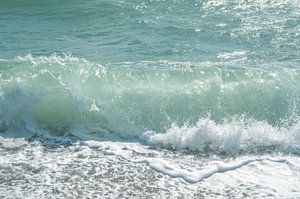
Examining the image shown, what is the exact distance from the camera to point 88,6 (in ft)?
52.4

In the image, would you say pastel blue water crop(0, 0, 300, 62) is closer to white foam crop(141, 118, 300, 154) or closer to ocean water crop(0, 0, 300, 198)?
ocean water crop(0, 0, 300, 198)

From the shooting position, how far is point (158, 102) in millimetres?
10453

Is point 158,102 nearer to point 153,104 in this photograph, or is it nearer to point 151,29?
point 153,104

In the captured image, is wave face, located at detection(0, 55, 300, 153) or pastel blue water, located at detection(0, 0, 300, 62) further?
pastel blue water, located at detection(0, 0, 300, 62)

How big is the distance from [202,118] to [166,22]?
507 centimetres

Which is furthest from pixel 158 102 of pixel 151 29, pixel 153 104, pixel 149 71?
pixel 151 29

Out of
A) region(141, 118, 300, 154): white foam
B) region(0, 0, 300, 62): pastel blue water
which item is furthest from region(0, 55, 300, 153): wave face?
region(0, 0, 300, 62): pastel blue water

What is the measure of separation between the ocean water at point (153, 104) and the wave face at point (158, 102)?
2cm

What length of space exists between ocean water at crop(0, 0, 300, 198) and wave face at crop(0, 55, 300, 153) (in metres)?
0.02

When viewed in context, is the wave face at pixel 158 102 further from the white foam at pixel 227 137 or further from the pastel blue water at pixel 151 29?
the pastel blue water at pixel 151 29

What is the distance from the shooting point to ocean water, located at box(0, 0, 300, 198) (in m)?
8.12

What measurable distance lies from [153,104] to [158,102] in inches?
4.8

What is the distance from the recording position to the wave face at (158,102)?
9523mm

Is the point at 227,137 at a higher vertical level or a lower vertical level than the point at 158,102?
lower
